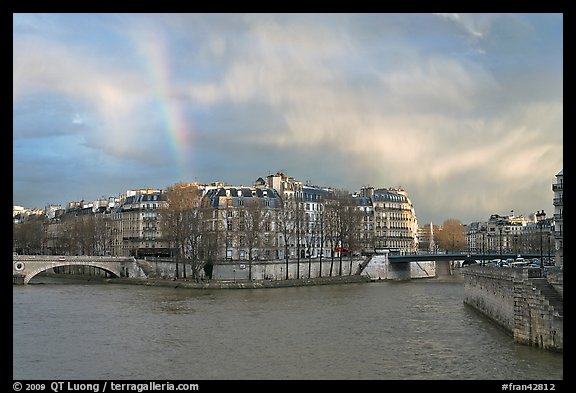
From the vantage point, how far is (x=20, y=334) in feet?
96.1

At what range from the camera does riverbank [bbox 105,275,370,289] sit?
183 ft

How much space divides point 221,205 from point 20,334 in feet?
150

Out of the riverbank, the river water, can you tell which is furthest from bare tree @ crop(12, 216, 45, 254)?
the river water

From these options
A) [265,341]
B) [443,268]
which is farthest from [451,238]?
[265,341]

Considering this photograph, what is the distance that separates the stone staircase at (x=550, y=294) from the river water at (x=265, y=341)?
1.47 m

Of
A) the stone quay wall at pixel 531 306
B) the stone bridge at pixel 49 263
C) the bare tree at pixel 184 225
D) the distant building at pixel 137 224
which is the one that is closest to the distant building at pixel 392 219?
the distant building at pixel 137 224

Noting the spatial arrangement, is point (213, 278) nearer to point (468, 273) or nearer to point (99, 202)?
point (468, 273)

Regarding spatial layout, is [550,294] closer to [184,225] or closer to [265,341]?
[265,341]

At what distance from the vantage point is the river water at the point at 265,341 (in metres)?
21.5

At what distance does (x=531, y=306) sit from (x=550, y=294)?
1.03 meters

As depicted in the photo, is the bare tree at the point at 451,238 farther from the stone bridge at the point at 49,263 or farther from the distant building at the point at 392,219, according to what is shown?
the stone bridge at the point at 49,263

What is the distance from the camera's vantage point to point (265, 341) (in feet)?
89.9

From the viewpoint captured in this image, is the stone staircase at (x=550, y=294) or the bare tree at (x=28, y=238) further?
the bare tree at (x=28, y=238)
